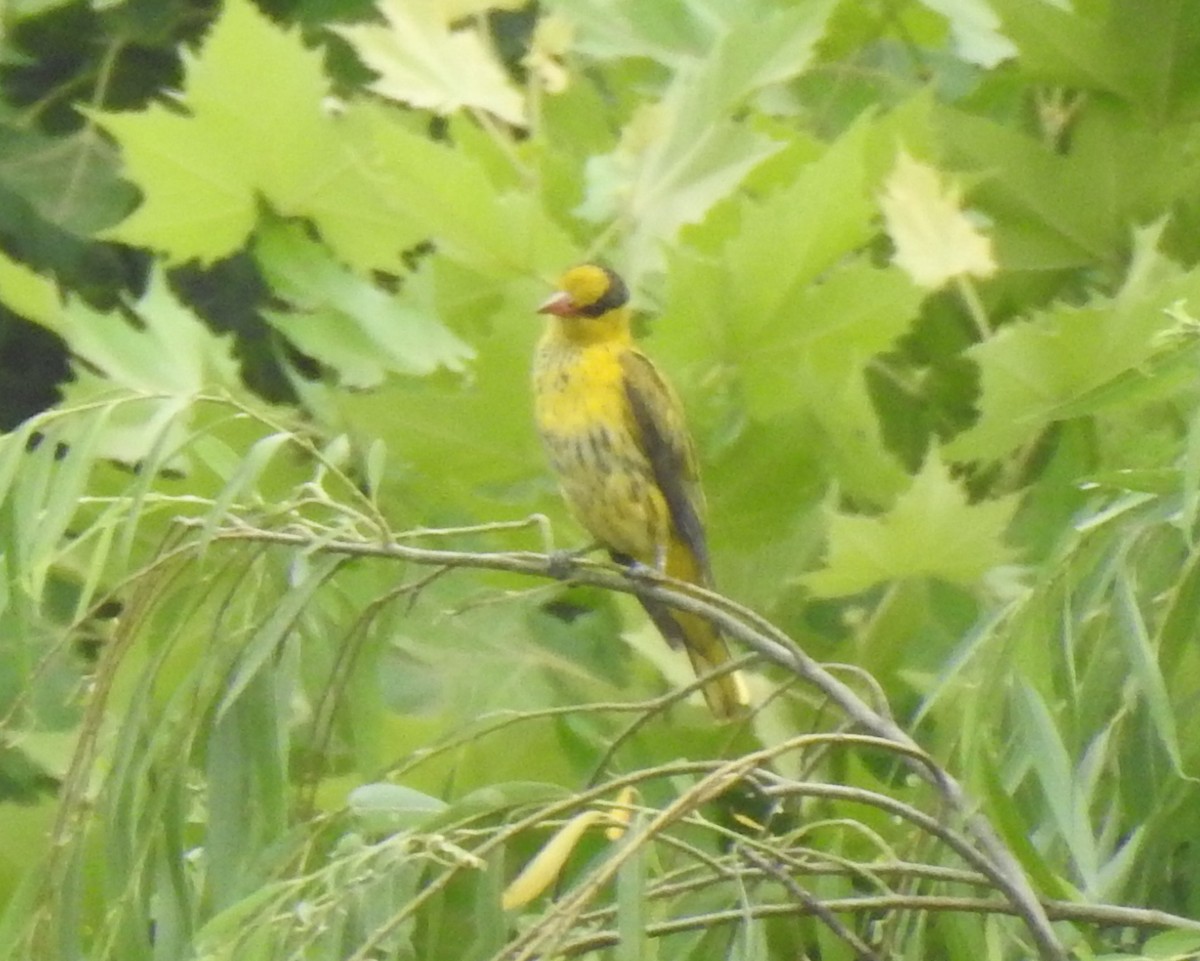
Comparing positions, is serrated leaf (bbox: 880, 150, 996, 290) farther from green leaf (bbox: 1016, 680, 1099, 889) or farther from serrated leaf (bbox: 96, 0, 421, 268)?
green leaf (bbox: 1016, 680, 1099, 889)

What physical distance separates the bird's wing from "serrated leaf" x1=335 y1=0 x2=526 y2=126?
190 mm

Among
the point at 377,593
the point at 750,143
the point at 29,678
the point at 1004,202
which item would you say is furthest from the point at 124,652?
the point at 1004,202

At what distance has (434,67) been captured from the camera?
1.17m

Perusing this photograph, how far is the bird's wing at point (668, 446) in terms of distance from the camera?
1118 millimetres

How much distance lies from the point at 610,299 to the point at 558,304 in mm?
32

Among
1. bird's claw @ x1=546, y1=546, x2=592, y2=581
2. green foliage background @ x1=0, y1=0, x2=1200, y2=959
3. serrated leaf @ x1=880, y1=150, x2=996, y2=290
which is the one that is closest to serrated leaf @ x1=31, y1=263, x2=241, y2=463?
green foliage background @ x1=0, y1=0, x2=1200, y2=959

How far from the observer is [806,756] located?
38.1 inches

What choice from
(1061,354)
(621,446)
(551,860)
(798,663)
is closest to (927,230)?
(1061,354)

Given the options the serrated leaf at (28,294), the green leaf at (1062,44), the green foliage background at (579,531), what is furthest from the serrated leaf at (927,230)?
the serrated leaf at (28,294)

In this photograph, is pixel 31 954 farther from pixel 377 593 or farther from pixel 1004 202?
pixel 1004 202

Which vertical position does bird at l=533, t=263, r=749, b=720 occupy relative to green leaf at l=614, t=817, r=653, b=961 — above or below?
below

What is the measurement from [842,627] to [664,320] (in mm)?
206

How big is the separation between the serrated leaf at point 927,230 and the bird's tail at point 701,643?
216 mm

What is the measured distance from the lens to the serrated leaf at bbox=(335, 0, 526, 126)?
3.83 ft
